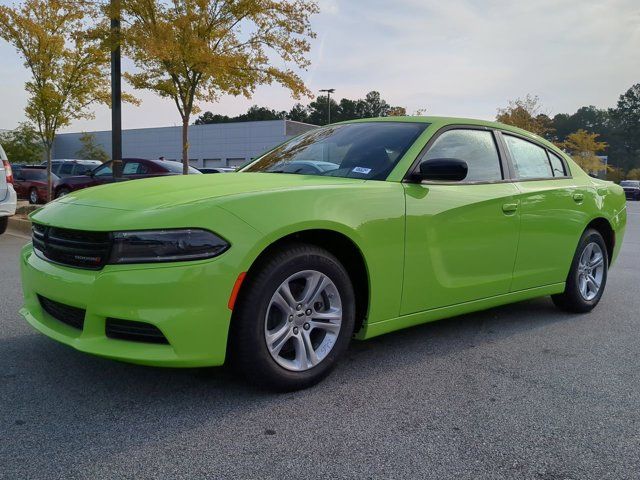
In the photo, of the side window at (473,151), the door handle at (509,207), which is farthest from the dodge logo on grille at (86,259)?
the door handle at (509,207)

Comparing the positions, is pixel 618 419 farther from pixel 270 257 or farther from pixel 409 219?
→ pixel 270 257

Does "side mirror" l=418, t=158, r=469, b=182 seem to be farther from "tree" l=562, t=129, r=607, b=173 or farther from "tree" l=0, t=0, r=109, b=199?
"tree" l=562, t=129, r=607, b=173

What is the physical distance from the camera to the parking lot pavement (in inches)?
90.8

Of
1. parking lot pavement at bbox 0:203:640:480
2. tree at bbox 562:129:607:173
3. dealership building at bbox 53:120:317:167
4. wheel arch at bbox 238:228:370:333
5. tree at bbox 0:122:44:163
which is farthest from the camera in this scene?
dealership building at bbox 53:120:317:167

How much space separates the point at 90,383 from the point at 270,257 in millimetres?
1196

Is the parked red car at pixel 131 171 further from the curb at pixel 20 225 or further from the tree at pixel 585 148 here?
the tree at pixel 585 148

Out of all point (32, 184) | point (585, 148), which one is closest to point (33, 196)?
point (32, 184)

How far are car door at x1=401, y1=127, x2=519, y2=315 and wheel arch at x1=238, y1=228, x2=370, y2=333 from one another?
27 cm

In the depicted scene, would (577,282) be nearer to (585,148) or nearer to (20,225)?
(20,225)

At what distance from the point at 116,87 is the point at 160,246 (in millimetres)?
9540

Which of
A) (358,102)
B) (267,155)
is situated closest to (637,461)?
(267,155)

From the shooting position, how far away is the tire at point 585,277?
4.81 m

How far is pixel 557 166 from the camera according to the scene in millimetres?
4879

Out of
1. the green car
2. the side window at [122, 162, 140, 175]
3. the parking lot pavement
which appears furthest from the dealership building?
the parking lot pavement
